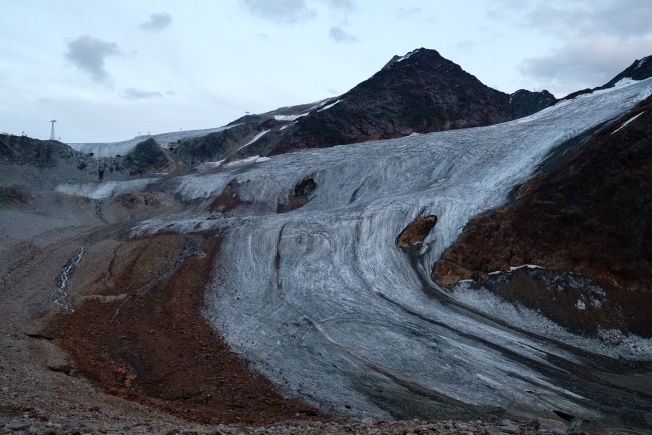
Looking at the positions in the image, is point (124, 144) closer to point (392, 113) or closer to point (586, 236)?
point (392, 113)

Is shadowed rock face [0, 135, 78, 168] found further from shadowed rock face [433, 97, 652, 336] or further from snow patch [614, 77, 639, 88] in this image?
snow patch [614, 77, 639, 88]

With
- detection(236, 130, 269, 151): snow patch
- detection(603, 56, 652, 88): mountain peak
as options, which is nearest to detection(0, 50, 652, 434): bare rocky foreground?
detection(603, 56, 652, 88): mountain peak

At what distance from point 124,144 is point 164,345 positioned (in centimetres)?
6913

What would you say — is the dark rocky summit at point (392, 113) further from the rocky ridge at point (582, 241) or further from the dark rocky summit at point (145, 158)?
the rocky ridge at point (582, 241)

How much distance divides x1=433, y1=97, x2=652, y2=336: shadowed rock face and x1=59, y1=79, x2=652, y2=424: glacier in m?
1.10

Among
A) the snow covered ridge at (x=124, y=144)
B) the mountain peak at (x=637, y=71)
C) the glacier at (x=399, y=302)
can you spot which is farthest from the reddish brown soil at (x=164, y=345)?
the snow covered ridge at (x=124, y=144)

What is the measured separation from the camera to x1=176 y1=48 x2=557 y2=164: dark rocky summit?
221 ft

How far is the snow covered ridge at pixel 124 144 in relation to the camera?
82688mm

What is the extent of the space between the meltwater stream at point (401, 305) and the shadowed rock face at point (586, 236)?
1145 mm

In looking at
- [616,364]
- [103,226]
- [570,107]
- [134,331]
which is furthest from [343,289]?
[570,107]

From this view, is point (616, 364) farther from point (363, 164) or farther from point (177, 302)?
point (363, 164)

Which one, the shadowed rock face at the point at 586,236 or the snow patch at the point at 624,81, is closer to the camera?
the shadowed rock face at the point at 586,236

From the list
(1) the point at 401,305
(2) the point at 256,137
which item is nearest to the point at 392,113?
(2) the point at 256,137

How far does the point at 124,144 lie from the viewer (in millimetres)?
85125
